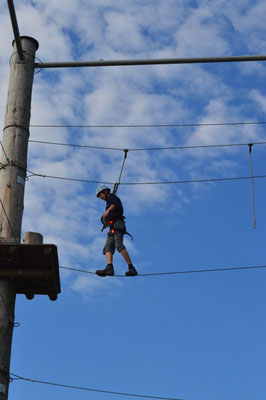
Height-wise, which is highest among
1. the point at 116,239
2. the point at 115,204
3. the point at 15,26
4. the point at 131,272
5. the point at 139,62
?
the point at 139,62

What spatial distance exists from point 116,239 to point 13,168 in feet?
8.44

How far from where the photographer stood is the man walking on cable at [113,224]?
11008 mm

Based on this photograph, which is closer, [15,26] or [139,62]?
[15,26]

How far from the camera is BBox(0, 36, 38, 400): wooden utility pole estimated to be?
8302 millimetres

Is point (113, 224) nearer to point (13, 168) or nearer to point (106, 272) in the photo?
point (106, 272)

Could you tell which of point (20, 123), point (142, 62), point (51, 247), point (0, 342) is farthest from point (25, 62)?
point (0, 342)

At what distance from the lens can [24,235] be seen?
8742 mm

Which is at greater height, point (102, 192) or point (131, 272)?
point (102, 192)

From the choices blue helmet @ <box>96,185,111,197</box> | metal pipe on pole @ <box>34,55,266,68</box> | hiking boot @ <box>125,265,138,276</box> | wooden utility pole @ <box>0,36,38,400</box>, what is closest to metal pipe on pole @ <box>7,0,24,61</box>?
wooden utility pole @ <box>0,36,38,400</box>

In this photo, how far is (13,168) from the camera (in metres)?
9.20

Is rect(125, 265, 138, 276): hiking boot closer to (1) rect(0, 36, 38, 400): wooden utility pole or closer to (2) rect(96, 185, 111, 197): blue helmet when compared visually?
(2) rect(96, 185, 111, 197): blue helmet

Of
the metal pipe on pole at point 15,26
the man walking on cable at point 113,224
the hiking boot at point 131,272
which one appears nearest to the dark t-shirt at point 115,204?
the man walking on cable at point 113,224

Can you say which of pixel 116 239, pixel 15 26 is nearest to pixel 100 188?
pixel 116 239

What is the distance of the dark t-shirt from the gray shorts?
0.12 meters
